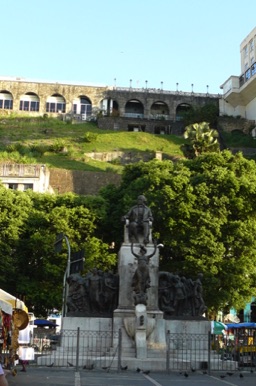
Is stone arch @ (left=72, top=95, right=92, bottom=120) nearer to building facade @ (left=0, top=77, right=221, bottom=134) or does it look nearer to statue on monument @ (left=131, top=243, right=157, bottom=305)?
building facade @ (left=0, top=77, right=221, bottom=134)

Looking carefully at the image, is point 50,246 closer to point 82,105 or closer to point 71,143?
point 71,143

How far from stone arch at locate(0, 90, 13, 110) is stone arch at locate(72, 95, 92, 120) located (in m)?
9.30

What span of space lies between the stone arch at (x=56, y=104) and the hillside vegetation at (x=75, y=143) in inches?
270

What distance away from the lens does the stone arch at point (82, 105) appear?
93688mm

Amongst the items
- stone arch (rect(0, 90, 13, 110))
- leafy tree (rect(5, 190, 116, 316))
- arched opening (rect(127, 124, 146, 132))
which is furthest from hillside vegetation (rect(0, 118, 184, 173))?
leafy tree (rect(5, 190, 116, 316))

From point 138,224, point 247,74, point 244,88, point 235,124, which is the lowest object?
point 138,224

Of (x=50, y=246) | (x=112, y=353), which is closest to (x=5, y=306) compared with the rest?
(x=112, y=353)

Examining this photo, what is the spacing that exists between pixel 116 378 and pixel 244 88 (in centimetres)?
6963

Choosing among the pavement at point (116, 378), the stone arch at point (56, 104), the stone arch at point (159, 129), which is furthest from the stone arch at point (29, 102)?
the pavement at point (116, 378)

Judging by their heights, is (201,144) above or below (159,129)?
below

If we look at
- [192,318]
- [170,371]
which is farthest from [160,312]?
[170,371]

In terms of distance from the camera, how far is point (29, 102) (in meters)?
92.4

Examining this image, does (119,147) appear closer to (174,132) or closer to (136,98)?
(174,132)

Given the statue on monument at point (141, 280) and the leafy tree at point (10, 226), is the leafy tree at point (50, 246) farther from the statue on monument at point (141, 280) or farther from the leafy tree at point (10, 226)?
the statue on monument at point (141, 280)
